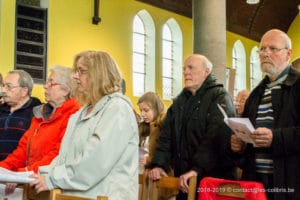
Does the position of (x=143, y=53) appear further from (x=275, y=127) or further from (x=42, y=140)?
(x=275, y=127)

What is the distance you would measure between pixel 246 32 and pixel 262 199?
51.9 feet

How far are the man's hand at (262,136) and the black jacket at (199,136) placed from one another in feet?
2.03

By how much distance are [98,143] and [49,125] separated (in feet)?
3.99

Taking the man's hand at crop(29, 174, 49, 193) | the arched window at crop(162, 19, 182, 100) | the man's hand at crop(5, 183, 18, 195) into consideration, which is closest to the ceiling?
the arched window at crop(162, 19, 182, 100)

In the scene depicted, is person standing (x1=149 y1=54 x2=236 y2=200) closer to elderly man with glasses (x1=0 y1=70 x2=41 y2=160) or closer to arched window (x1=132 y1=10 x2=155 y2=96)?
elderly man with glasses (x1=0 y1=70 x2=41 y2=160)

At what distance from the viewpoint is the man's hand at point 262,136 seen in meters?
3.23

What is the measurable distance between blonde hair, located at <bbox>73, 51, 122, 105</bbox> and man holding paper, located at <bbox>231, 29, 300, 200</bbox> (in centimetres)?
95

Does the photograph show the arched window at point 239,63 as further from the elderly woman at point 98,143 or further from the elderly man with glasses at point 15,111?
the elderly woman at point 98,143

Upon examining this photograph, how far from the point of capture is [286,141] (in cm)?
327

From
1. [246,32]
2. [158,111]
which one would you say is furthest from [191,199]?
[246,32]

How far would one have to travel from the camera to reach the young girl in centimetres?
473

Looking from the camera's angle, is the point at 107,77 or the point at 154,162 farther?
the point at 154,162

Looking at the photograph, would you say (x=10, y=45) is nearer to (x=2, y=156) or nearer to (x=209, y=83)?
(x=2, y=156)

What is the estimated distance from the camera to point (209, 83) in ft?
13.6
